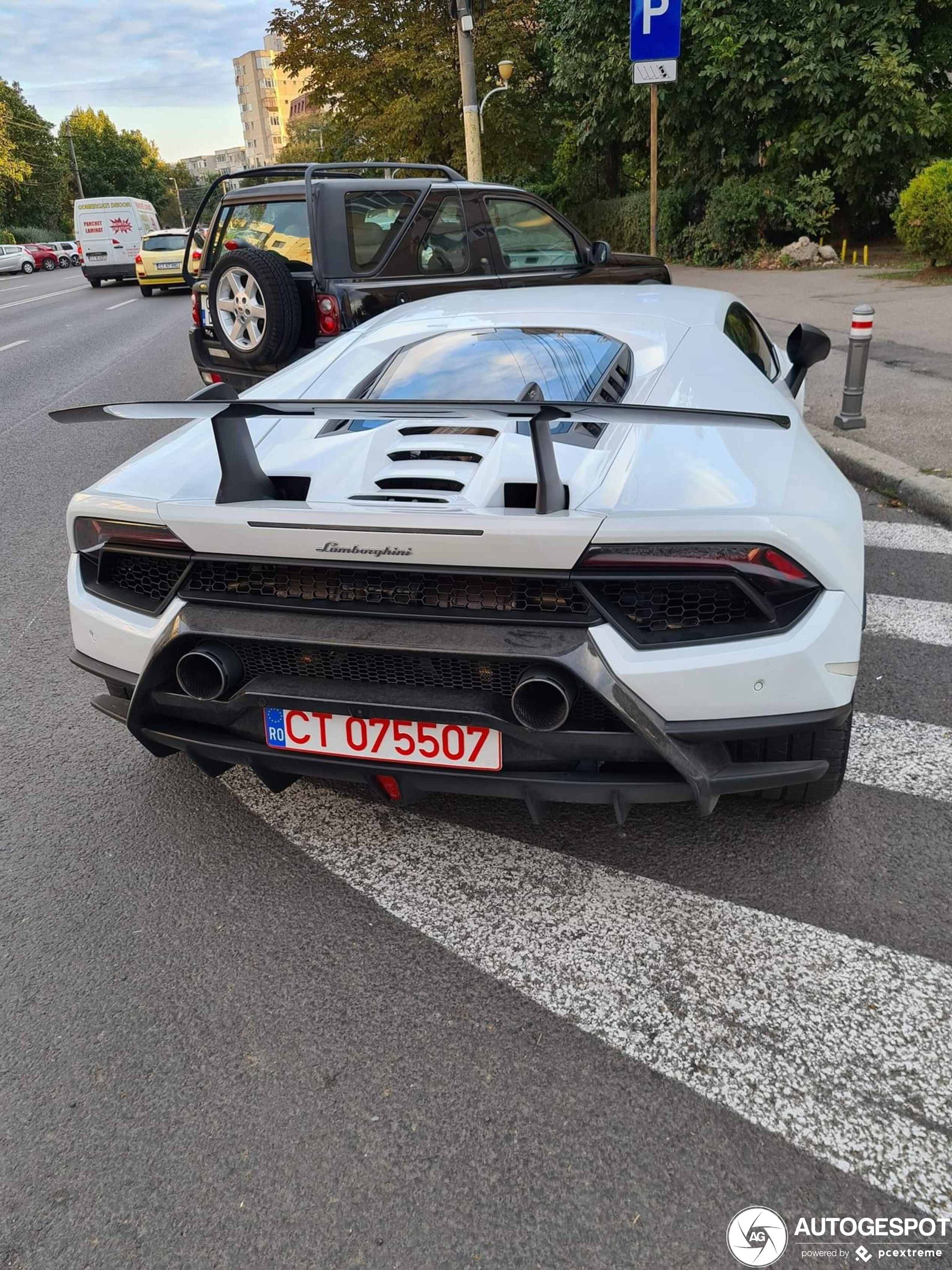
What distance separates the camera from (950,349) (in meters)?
9.77

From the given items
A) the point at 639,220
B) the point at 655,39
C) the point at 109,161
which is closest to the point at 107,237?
the point at 639,220

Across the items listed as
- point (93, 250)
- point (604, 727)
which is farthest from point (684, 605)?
point (93, 250)

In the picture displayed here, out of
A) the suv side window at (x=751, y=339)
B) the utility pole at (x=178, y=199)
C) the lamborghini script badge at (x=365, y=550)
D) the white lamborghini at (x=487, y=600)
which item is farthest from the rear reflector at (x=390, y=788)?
the utility pole at (x=178, y=199)

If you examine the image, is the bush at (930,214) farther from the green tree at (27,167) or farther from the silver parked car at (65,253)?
the green tree at (27,167)

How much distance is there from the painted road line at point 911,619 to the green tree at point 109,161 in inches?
4380

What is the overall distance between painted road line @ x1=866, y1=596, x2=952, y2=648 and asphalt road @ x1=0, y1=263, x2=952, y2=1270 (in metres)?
0.70

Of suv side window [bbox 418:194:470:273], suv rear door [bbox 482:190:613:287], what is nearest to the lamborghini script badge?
suv side window [bbox 418:194:470:273]

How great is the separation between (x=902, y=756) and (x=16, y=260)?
56.6m

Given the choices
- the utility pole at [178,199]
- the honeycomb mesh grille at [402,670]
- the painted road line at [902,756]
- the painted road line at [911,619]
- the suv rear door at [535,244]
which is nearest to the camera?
the honeycomb mesh grille at [402,670]

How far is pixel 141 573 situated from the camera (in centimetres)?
273

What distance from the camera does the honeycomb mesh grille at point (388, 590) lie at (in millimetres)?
2312

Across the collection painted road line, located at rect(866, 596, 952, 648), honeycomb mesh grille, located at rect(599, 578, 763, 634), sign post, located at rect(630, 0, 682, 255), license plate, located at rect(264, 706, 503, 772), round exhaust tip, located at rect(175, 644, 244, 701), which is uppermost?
sign post, located at rect(630, 0, 682, 255)

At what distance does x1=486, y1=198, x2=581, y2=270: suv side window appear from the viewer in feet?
25.7

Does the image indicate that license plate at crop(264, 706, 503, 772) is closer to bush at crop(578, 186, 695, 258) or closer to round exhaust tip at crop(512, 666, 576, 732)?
round exhaust tip at crop(512, 666, 576, 732)
